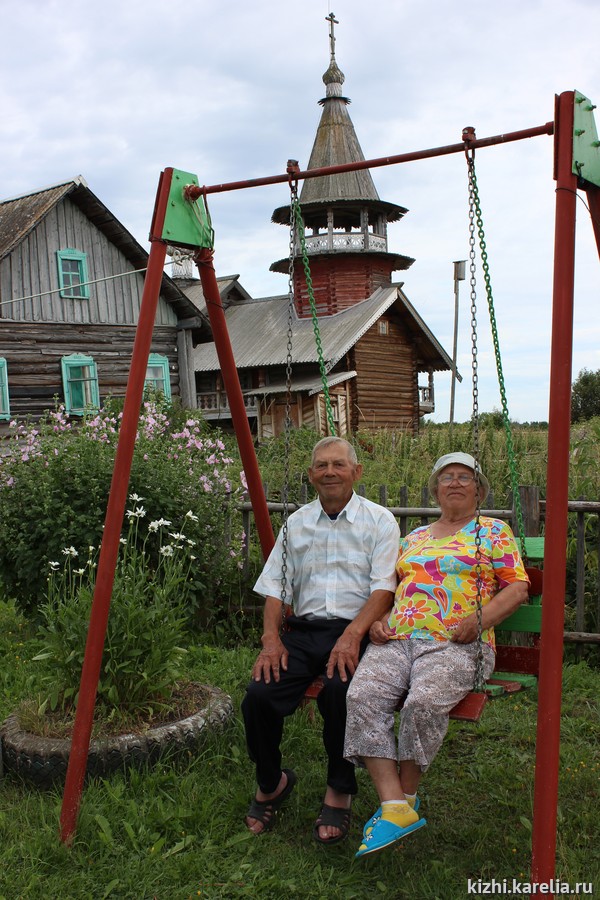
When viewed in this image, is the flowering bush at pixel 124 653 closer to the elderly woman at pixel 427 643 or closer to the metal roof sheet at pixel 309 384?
the elderly woman at pixel 427 643

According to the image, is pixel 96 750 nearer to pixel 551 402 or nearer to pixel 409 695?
pixel 409 695

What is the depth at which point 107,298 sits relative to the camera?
15945 millimetres

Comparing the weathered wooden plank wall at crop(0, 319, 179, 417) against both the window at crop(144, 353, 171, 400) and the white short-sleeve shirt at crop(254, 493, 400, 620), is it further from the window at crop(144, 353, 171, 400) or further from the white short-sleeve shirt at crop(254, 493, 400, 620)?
the white short-sleeve shirt at crop(254, 493, 400, 620)

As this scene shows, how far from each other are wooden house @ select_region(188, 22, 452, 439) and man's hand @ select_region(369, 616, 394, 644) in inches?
709

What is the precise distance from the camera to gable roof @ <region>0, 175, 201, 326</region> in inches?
559

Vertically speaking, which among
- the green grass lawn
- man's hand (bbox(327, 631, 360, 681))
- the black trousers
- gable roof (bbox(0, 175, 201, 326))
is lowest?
the green grass lawn

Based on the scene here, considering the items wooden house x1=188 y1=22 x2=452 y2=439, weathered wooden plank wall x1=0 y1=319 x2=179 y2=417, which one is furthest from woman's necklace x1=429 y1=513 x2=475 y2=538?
wooden house x1=188 y1=22 x2=452 y2=439

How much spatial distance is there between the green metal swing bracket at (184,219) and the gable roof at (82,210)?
36.4 feet

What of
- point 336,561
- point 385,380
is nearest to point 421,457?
point 336,561

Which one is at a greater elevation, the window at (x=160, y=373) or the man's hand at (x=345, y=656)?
the window at (x=160, y=373)

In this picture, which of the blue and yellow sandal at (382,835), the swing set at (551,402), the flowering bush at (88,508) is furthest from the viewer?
the flowering bush at (88,508)

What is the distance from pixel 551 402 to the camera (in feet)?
8.68

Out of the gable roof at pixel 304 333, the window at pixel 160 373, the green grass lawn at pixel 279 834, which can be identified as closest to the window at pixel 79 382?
the window at pixel 160 373

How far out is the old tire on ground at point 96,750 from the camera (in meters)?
3.44
